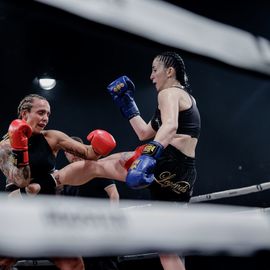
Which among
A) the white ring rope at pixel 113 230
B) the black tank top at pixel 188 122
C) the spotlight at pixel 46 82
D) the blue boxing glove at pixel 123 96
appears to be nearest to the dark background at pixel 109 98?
the spotlight at pixel 46 82

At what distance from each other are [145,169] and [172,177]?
18 centimetres

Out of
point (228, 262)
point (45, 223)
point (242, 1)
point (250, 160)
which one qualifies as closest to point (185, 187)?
point (45, 223)

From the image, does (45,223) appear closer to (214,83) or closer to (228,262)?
(228,262)

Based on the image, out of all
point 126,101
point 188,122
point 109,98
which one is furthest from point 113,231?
point 109,98

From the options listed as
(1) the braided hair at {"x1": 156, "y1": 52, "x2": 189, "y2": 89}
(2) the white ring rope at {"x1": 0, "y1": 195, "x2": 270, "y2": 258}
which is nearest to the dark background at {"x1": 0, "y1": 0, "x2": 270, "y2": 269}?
(1) the braided hair at {"x1": 156, "y1": 52, "x2": 189, "y2": 89}

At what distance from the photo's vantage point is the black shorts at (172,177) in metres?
1.49

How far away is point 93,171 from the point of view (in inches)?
68.2

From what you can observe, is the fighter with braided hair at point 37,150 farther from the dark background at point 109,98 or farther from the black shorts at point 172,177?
the dark background at point 109,98

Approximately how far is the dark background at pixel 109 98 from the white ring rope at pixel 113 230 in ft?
11.6

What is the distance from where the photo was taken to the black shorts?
58.5 inches

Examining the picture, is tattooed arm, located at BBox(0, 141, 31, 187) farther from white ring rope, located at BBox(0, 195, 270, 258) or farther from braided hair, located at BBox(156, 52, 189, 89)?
white ring rope, located at BBox(0, 195, 270, 258)

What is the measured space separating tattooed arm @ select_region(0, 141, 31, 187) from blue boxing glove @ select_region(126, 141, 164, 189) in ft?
1.66

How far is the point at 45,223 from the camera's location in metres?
0.61

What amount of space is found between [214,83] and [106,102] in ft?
3.77
